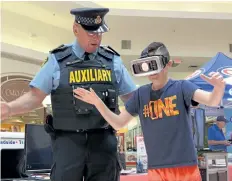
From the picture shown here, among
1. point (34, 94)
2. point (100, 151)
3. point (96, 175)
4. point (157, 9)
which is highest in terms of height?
point (157, 9)

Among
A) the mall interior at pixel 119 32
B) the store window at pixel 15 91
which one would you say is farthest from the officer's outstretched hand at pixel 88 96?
the store window at pixel 15 91

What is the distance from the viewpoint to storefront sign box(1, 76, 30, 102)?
773 cm

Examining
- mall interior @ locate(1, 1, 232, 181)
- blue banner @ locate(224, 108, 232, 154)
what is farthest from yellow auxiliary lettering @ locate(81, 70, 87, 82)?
blue banner @ locate(224, 108, 232, 154)

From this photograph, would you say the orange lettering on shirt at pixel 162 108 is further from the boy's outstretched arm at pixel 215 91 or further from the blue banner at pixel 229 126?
the blue banner at pixel 229 126

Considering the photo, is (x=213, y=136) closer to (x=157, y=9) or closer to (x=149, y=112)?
(x=157, y=9)

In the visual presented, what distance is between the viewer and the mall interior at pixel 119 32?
724cm

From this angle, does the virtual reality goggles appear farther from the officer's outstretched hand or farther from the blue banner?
the blue banner

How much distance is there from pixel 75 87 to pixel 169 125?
0.47 metres

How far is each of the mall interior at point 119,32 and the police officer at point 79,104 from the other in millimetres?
5056

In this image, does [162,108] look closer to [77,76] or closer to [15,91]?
[77,76]

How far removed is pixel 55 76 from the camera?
5.65ft

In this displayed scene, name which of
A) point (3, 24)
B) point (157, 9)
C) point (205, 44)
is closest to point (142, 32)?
point (157, 9)

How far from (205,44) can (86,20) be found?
7.52m

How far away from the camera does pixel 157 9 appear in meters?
7.80
